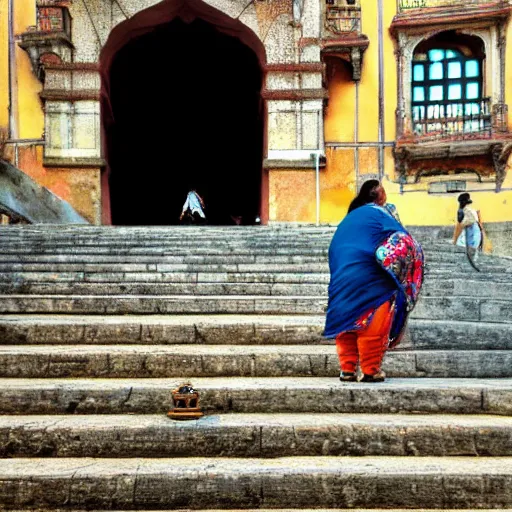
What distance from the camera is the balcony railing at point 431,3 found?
16.9 meters

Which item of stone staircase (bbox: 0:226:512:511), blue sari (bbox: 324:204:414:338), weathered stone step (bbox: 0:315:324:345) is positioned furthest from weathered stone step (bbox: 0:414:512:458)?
weathered stone step (bbox: 0:315:324:345)

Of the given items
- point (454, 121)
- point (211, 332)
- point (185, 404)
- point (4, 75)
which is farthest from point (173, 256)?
point (4, 75)

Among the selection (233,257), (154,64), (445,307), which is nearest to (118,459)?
(445,307)

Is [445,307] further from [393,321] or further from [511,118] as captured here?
[511,118]

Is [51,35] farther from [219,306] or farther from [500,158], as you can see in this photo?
[219,306]

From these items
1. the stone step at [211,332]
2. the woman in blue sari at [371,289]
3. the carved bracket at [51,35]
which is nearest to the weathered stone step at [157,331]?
the stone step at [211,332]

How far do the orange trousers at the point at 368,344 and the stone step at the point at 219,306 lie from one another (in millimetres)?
1450

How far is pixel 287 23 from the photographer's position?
16562 millimetres

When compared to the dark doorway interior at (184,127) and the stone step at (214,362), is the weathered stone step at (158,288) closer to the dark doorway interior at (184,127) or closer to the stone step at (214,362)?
the stone step at (214,362)

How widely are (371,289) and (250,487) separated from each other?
5.50 ft

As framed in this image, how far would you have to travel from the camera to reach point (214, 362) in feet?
14.3

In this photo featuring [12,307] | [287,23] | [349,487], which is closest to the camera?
[349,487]

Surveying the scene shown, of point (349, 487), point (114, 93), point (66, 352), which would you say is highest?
point (114, 93)

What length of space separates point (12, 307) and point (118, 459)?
9.01ft
